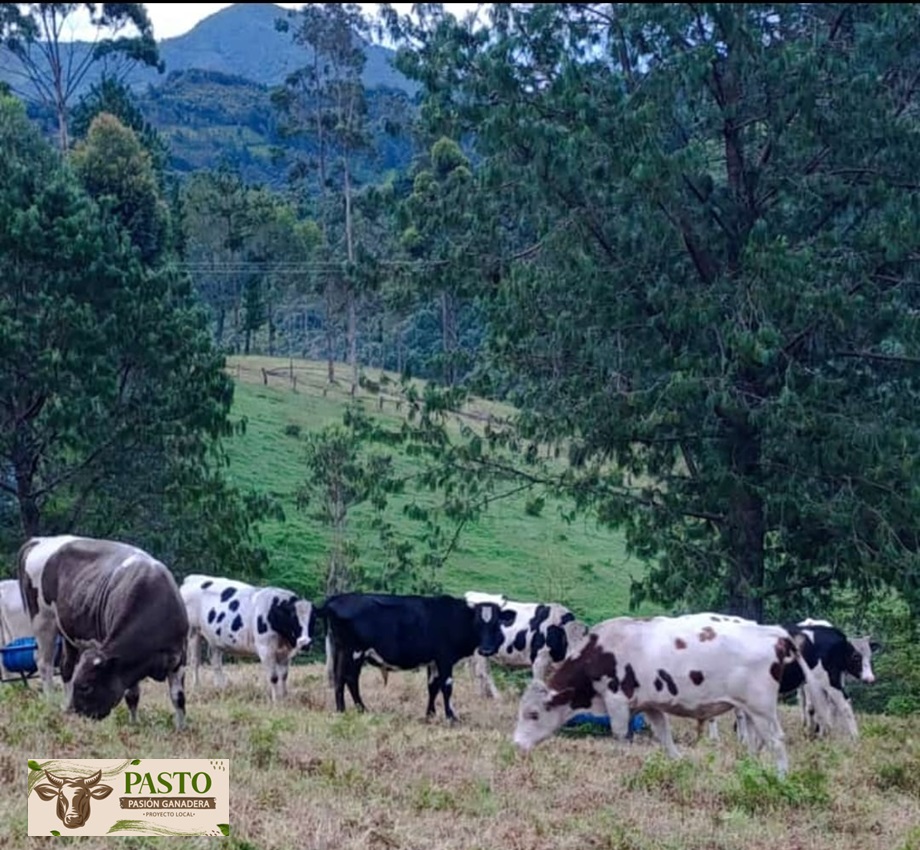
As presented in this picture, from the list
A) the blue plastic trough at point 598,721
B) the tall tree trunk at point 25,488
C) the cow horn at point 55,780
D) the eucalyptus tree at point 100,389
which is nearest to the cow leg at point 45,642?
the cow horn at point 55,780

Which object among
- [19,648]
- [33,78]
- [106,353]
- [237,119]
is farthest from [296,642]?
[237,119]

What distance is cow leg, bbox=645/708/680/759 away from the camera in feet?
40.7

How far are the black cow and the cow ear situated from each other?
698 cm

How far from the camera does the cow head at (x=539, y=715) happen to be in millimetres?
12414

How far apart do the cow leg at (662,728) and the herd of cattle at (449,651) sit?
2 cm

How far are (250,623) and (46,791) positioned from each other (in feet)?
30.2

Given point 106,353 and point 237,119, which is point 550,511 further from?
point 237,119

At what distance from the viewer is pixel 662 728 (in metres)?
12.6

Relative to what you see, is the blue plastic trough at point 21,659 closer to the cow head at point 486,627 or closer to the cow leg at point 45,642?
the cow leg at point 45,642

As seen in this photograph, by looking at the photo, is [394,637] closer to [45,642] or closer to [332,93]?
[45,642]

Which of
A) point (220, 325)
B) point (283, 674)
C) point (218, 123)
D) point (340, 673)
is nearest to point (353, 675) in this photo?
point (340, 673)

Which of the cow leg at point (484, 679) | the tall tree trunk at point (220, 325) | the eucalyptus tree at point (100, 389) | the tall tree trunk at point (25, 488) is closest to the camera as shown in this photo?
the cow leg at point (484, 679)

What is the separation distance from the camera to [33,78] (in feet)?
145

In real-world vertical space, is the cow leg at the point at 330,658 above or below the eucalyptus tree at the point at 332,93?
below
